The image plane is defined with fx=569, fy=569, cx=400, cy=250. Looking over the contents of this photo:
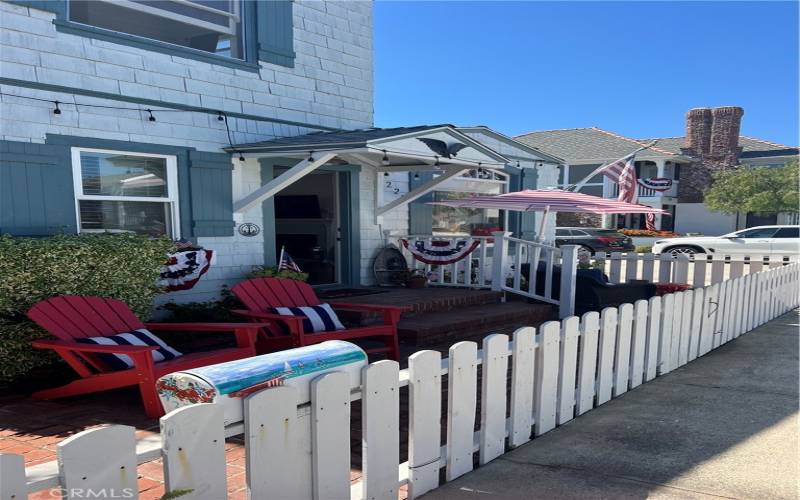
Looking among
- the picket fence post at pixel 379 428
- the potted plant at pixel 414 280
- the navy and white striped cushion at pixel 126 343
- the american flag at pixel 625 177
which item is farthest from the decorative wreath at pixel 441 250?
the picket fence post at pixel 379 428

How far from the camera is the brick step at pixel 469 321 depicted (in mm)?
6012

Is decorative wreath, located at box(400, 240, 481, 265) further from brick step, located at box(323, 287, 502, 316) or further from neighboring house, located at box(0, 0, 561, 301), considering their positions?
neighboring house, located at box(0, 0, 561, 301)

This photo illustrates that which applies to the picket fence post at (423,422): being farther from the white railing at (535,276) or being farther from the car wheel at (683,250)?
the car wheel at (683,250)

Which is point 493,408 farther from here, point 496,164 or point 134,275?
point 496,164

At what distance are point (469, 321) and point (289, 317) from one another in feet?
8.14

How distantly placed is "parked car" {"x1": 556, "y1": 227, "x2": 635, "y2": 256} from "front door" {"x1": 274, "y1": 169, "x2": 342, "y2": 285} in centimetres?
1303

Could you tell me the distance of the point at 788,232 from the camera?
17.2 metres

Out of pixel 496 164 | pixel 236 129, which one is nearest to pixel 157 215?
pixel 236 129

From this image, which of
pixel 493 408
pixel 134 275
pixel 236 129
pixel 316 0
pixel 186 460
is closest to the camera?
pixel 186 460

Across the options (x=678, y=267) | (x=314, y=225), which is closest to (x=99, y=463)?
(x=314, y=225)

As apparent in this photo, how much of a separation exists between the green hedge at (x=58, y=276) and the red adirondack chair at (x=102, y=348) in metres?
0.35

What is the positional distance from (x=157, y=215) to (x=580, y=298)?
18.0 feet

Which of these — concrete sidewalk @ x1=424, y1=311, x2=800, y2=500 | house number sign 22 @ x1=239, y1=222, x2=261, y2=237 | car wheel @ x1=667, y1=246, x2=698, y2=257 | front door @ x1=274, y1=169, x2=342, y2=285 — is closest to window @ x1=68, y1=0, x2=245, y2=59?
house number sign 22 @ x1=239, y1=222, x2=261, y2=237

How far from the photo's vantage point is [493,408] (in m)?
3.26
